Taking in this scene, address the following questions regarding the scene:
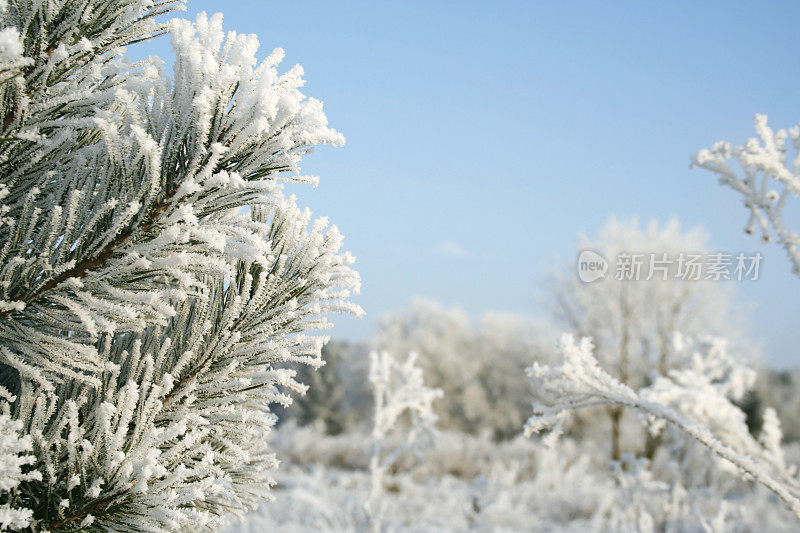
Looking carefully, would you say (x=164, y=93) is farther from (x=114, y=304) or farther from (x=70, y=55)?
(x=114, y=304)

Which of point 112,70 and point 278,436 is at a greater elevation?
point 112,70

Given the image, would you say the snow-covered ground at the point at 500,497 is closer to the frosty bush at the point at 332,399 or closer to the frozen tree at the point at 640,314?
the frozen tree at the point at 640,314

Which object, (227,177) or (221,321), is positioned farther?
(221,321)

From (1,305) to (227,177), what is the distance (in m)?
0.56

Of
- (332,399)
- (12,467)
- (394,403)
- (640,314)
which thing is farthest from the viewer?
(332,399)

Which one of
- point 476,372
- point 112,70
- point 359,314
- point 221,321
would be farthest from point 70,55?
point 476,372

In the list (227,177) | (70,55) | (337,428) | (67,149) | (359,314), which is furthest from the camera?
(337,428)

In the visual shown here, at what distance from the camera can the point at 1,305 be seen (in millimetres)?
1147

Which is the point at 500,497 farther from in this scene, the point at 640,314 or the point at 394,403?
the point at 640,314

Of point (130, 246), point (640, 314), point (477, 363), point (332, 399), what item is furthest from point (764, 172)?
point (477, 363)

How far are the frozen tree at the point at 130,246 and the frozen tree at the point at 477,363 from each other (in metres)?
25.3

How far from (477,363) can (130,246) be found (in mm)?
30515

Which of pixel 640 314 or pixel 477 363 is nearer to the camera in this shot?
pixel 640 314

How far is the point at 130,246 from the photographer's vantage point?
120cm
